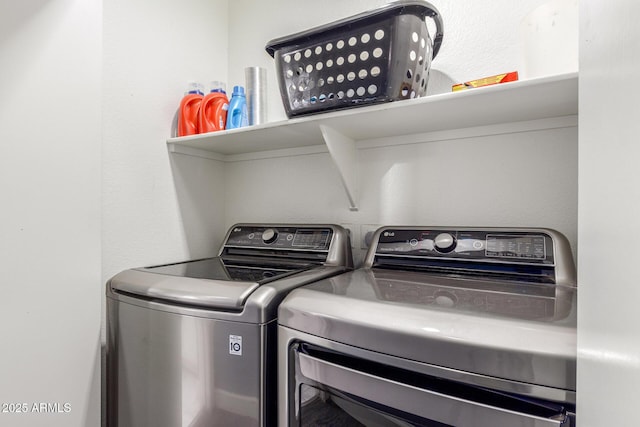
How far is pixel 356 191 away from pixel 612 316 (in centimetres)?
119

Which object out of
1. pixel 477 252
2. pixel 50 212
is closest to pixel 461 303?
pixel 477 252

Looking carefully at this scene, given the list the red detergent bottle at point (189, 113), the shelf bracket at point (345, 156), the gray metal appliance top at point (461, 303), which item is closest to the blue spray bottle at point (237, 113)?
the red detergent bottle at point (189, 113)

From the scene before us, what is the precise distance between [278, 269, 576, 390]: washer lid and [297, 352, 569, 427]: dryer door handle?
0.06 meters

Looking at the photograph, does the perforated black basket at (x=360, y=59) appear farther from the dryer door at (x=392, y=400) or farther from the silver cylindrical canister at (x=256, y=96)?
the dryer door at (x=392, y=400)

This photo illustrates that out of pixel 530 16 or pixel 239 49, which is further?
pixel 239 49

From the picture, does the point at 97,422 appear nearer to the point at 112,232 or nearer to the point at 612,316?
the point at 112,232

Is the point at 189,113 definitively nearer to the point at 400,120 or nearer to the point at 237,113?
the point at 237,113

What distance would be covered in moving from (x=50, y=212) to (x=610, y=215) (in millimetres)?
1387

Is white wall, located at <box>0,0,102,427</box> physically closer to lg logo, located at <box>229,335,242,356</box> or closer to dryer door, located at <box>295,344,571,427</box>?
lg logo, located at <box>229,335,242,356</box>

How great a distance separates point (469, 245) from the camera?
107cm

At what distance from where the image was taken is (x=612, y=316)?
249 millimetres

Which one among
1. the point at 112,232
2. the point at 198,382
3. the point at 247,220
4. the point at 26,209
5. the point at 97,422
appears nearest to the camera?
the point at 198,382

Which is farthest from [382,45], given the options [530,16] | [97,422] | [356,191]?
[97,422]

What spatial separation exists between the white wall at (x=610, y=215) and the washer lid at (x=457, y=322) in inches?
6.7
